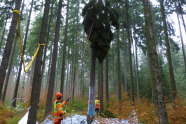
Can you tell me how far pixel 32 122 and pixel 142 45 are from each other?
15.9m

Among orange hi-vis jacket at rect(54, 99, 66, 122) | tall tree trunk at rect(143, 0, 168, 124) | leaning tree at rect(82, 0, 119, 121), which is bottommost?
orange hi-vis jacket at rect(54, 99, 66, 122)

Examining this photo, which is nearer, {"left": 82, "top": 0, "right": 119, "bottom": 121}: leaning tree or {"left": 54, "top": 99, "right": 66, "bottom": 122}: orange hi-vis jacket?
{"left": 54, "top": 99, "right": 66, "bottom": 122}: orange hi-vis jacket

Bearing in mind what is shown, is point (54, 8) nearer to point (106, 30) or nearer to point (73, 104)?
point (106, 30)

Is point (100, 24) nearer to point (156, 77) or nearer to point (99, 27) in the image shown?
point (99, 27)

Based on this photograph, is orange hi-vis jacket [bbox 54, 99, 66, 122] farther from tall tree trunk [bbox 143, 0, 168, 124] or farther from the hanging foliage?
the hanging foliage

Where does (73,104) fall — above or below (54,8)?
below

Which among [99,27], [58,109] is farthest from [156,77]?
[99,27]

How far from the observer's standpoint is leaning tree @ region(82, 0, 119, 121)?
7.46 meters

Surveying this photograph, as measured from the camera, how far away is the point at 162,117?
4.18m

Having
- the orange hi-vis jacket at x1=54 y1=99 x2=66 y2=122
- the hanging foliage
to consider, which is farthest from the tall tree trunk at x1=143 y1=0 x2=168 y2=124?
the orange hi-vis jacket at x1=54 y1=99 x2=66 y2=122

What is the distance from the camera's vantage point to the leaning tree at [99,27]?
24.5ft

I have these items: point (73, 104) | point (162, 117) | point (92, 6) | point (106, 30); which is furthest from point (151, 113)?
point (73, 104)

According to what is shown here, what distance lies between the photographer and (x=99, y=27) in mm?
7672

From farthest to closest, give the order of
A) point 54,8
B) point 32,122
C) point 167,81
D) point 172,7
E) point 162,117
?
point 167,81 → point 172,7 → point 54,8 → point 32,122 → point 162,117
